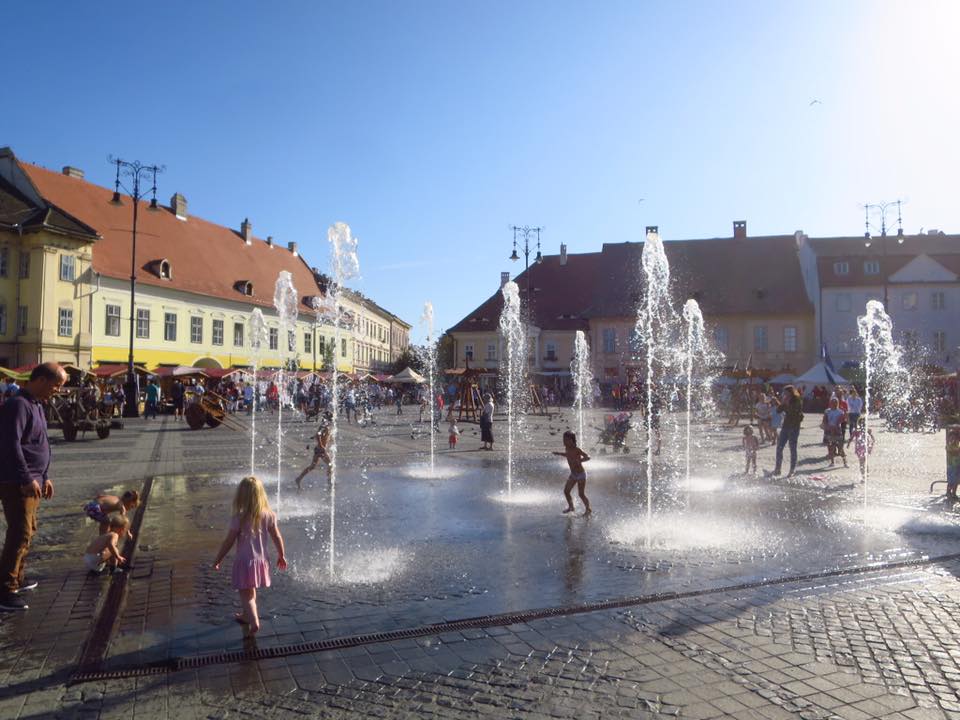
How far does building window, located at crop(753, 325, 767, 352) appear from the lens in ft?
177

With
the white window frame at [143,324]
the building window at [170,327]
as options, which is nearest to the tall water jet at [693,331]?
the building window at [170,327]

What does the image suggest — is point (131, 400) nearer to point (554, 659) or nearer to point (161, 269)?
point (161, 269)

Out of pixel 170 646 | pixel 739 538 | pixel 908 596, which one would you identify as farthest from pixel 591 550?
pixel 170 646

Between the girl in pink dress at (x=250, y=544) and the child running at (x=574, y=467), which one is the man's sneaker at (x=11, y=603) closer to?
the girl in pink dress at (x=250, y=544)

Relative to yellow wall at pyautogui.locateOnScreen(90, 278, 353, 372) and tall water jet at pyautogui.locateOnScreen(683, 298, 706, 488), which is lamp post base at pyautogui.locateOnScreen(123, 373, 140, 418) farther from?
tall water jet at pyautogui.locateOnScreen(683, 298, 706, 488)

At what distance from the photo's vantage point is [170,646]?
15.7ft

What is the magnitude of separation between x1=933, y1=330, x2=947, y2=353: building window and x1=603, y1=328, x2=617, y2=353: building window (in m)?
21.7

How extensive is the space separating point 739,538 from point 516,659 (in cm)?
451

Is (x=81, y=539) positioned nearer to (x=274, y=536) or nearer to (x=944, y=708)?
(x=274, y=536)

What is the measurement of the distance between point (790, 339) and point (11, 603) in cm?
5529

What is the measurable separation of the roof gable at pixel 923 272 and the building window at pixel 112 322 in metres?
49.8

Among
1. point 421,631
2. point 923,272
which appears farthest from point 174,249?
point 923,272

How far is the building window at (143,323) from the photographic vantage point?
4197 centimetres

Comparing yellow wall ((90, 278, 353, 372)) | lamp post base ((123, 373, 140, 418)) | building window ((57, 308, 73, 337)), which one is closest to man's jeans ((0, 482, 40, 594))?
lamp post base ((123, 373, 140, 418))
